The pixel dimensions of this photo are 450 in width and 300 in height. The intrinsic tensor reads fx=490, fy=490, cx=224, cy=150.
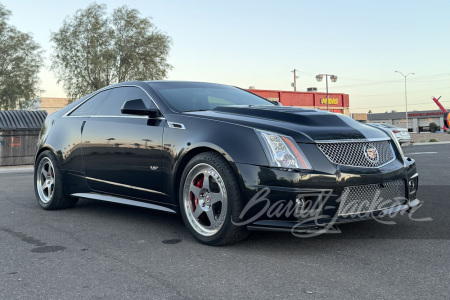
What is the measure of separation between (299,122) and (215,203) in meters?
0.97

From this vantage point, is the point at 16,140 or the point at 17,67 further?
the point at 17,67

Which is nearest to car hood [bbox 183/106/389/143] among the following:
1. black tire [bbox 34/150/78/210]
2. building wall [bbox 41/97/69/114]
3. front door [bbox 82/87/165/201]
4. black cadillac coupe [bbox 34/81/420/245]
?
black cadillac coupe [bbox 34/81/420/245]

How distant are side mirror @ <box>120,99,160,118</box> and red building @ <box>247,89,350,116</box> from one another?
44.5 m

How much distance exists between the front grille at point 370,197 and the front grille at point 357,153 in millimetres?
185

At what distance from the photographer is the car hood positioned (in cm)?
384

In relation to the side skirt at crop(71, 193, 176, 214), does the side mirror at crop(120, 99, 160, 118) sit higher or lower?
higher

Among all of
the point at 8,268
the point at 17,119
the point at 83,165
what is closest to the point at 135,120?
the point at 83,165

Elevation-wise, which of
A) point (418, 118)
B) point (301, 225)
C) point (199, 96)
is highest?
point (418, 118)

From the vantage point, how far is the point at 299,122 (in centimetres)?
405

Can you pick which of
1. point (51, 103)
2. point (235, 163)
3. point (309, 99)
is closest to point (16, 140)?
point (235, 163)

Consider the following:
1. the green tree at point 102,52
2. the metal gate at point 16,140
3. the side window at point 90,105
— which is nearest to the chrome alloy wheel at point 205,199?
the side window at point 90,105

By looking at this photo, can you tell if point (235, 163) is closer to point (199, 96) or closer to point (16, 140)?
point (199, 96)

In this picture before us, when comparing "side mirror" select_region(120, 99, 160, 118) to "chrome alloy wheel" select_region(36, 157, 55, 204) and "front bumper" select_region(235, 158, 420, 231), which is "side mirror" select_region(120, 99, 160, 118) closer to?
"front bumper" select_region(235, 158, 420, 231)

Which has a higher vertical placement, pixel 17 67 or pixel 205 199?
pixel 17 67
